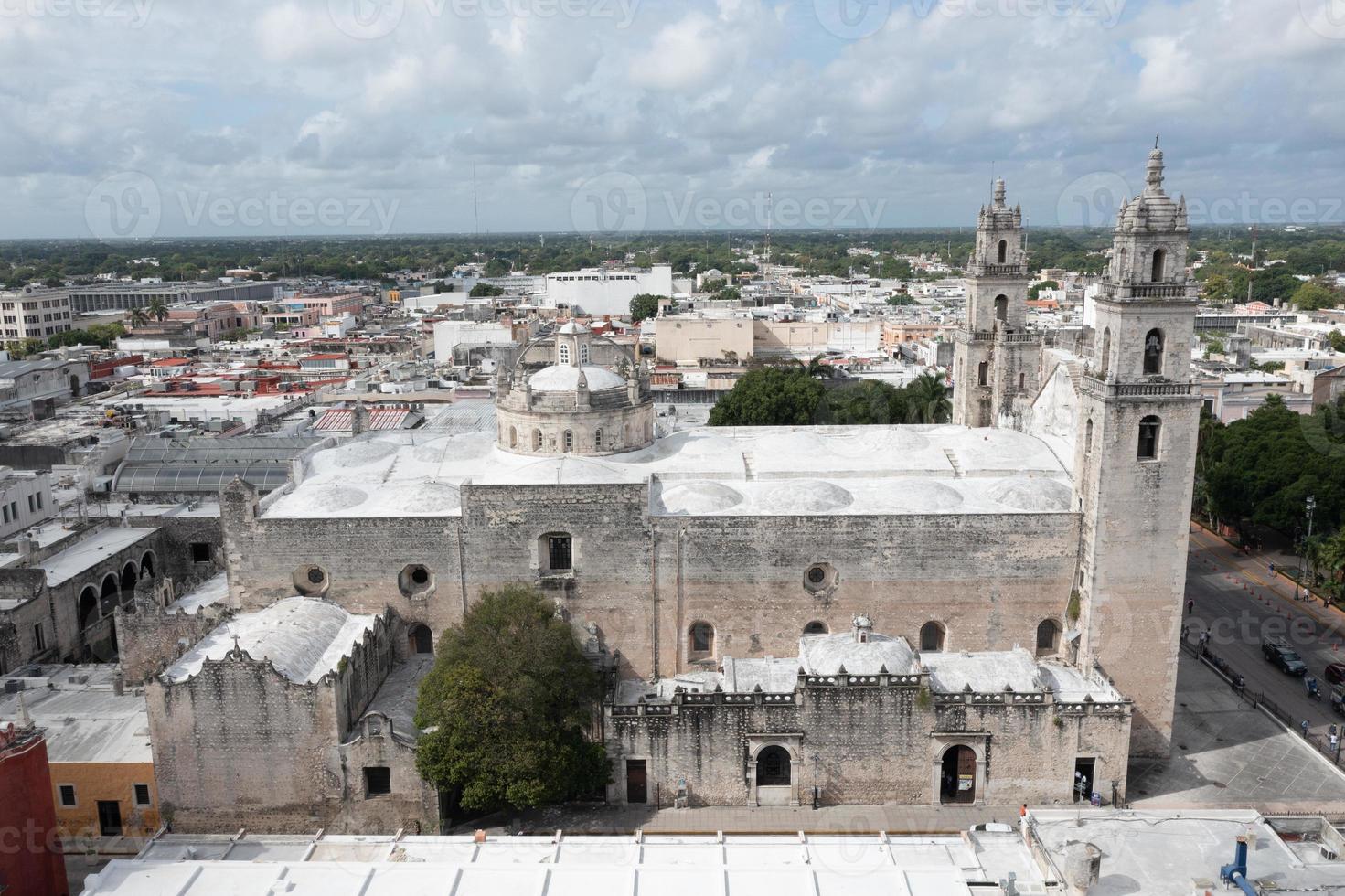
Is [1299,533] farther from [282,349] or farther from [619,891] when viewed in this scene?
[282,349]

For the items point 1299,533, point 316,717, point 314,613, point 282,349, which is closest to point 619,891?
point 316,717

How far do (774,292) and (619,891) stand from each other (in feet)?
481

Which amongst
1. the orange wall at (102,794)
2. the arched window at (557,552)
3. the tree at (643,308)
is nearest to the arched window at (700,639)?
the arched window at (557,552)

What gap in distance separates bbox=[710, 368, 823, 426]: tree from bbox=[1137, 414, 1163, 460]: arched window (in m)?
34.5

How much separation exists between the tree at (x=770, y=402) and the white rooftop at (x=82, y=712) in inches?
1662

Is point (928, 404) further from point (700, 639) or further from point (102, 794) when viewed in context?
point (102, 794)

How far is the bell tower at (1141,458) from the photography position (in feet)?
109

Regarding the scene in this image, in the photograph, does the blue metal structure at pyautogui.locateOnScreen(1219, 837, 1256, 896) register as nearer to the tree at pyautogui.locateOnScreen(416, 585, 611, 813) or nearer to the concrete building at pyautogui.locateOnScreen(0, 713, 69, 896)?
the tree at pyautogui.locateOnScreen(416, 585, 611, 813)

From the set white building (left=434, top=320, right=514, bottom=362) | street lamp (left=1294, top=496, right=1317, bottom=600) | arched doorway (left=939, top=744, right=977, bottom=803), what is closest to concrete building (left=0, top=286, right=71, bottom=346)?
white building (left=434, top=320, right=514, bottom=362)

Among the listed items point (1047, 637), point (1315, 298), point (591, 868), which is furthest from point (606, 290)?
point (591, 868)

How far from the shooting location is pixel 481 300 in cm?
15575

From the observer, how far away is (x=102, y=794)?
31.3 m

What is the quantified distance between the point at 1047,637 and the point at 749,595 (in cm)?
1110

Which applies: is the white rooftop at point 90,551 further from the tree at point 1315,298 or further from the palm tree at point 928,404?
the tree at point 1315,298
